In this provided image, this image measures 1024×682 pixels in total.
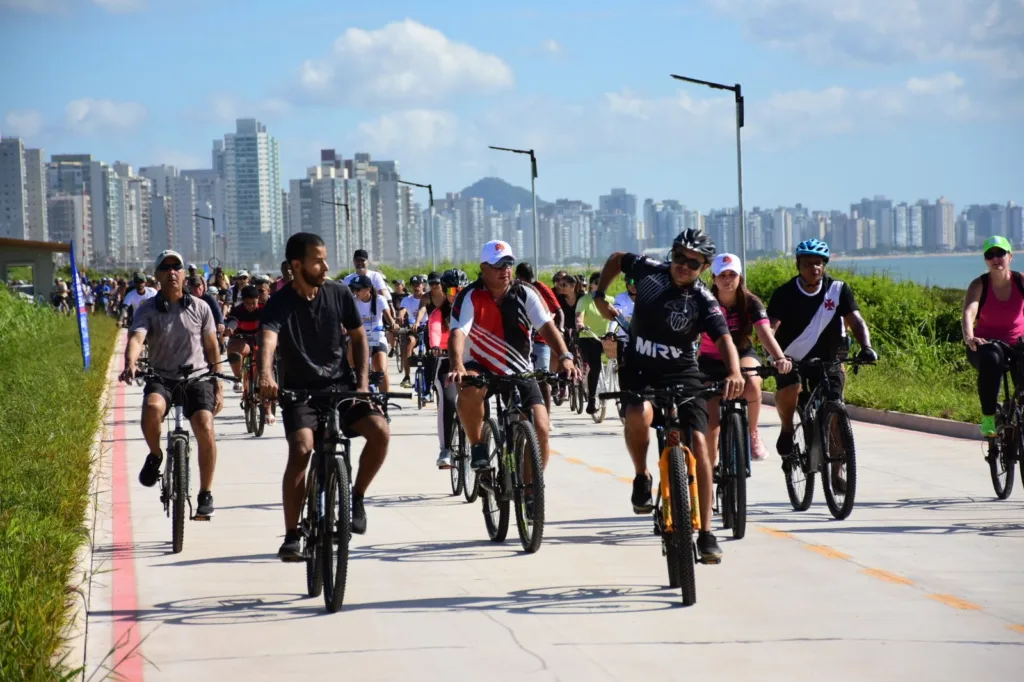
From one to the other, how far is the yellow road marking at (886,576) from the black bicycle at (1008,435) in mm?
2681

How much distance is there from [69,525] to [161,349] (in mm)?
1282

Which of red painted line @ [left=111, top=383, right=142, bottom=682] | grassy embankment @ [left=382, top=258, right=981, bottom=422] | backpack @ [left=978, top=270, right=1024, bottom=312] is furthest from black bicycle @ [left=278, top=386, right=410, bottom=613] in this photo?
grassy embankment @ [left=382, top=258, right=981, bottom=422]

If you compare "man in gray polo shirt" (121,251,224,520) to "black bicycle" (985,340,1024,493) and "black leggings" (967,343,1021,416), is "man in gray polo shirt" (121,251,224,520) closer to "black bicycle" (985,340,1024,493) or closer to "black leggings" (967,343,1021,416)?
"black leggings" (967,343,1021,416)

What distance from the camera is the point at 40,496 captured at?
1074cm

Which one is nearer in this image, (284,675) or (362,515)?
(284,675)

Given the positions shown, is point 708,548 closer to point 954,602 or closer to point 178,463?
point 954,602

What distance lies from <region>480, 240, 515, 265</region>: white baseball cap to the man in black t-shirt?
5.88 feet

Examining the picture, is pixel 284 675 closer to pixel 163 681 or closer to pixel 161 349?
pixel 163 681

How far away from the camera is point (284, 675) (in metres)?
6.39

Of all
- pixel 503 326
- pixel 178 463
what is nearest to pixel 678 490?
pixel 503 326

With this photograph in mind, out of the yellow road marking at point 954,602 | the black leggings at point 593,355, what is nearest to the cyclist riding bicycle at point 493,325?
the yellow road marking at point 954,602

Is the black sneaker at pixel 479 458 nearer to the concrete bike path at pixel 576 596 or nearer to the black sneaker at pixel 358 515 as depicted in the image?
the concrete bike path at pixel 576 596

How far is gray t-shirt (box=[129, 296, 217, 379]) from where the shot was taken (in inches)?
397

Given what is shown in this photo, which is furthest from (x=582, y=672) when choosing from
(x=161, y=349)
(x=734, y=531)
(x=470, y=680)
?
(x=161, y=349)
